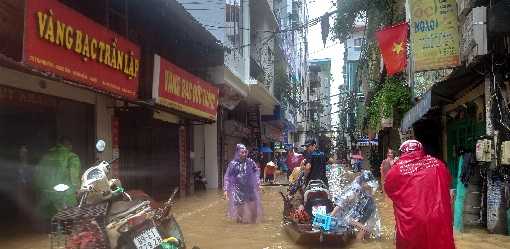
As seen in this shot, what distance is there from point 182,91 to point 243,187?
402 cm

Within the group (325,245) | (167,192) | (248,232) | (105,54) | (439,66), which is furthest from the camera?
(167,192)

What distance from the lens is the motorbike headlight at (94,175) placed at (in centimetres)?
530

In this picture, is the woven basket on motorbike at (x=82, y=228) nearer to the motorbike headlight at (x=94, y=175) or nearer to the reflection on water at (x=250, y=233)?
the motorbike headlight at (x=94, y=175)

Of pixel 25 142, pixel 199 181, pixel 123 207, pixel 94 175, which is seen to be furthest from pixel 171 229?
pixel 199 181

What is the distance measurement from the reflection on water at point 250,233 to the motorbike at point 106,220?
3777mm

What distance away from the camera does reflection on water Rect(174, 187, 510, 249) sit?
8.88 meters

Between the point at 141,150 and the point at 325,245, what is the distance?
9.27 m

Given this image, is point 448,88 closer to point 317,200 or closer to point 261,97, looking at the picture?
point 317,200

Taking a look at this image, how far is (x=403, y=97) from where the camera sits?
19.5 metres

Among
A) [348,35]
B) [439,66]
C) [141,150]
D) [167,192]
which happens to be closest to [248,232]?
[439,66]

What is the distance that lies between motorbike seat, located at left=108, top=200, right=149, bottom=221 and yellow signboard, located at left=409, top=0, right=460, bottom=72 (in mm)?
8364

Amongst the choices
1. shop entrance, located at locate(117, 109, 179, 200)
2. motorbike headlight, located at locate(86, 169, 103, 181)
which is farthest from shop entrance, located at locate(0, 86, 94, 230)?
motorbike headlight, located at locate(86, 169, 103, 181)

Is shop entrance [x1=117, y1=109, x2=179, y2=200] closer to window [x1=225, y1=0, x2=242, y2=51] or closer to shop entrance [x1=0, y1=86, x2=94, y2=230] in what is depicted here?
shop entrance [x1=0, y1=86, x2=94, y2=230]

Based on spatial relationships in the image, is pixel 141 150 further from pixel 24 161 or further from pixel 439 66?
pixel 439 66
